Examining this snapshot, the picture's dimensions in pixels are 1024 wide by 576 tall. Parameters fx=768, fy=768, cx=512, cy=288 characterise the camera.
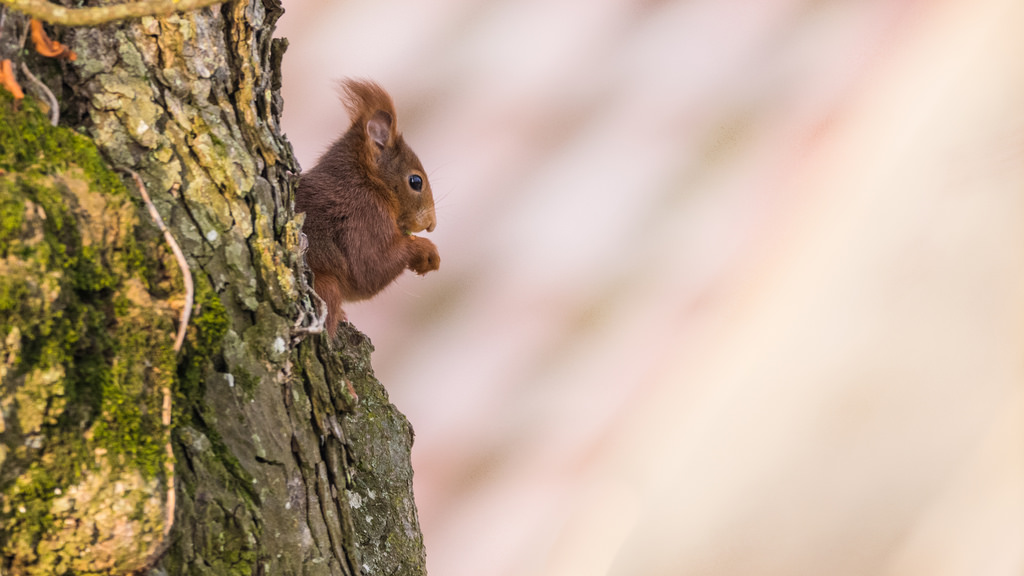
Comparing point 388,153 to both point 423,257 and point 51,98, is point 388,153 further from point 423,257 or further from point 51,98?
point 51,98

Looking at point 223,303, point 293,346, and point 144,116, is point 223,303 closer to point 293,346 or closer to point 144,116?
point 293,346

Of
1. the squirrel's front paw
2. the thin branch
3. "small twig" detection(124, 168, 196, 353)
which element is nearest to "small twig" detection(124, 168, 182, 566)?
"small twig" detection(124, 168, 196, 353)

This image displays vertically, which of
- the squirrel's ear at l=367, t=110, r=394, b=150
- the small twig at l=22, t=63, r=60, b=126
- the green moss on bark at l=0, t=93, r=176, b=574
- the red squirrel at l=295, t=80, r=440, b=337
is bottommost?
the green moss on bark at l=0, t=93, r=176, b=574

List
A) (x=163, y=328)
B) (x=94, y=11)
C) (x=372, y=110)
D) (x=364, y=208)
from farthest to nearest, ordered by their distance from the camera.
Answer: (x=372, y=110), (x=364, y=208), (x=163, y=328), (x=94, y=11)

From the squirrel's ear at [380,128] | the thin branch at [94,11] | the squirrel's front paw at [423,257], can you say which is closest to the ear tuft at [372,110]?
the squirrel's ear at [380,128]

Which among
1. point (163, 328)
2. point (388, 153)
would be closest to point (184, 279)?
point (163, 328)

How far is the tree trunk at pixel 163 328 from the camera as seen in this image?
24.0 inches

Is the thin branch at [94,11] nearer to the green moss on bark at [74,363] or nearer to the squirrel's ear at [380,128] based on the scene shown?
the green moss on bark at [74,363]

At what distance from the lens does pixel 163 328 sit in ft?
2.24

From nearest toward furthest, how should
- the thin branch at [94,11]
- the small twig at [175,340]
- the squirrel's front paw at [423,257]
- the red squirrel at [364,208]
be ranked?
the thin branch at [94,11]
the small twig at [175,340]
the red squirrel at [364,208]
the squirrel's front paw at [423,257]

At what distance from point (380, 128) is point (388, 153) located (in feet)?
0.16

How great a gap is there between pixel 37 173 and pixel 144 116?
158 mm

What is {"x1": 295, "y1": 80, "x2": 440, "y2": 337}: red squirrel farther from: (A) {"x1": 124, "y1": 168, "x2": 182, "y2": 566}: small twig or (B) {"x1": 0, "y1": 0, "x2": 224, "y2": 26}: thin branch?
(B) {"x1": 0, "y1": 0, "x2": 224, "y2": 26}: thin branch

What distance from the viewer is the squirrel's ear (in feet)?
4.76
